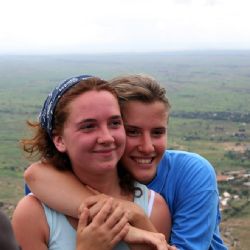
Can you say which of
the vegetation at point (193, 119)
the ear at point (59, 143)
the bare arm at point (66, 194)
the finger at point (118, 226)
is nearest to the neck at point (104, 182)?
the bare arm at point (66, 194)

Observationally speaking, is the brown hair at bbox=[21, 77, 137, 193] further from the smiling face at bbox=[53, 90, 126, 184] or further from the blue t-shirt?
the blue t-shirt

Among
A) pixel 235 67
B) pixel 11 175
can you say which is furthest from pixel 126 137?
pixel 235 67

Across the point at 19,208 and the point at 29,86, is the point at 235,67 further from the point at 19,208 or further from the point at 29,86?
the point at 19,208

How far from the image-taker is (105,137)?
2043mm

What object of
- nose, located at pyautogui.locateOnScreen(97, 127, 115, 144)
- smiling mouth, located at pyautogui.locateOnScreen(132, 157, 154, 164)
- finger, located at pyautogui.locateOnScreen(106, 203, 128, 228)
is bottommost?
finger, located at pyautogui.locateOnScreen(106, 203, 128, 228)

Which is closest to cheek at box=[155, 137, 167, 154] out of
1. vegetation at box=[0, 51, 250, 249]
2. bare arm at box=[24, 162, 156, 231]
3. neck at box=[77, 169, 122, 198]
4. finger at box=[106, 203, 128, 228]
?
neck at box=[77, 169, 122, 198]

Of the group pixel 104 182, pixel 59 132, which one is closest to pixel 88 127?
pixel 59 132

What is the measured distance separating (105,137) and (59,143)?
224 mm

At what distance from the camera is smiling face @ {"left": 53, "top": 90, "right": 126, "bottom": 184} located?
2.05 metres

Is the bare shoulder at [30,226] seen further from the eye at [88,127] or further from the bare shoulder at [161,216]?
the bare shoulder at [161,216]

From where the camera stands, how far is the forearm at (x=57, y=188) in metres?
2.06

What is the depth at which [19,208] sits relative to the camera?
2.03 metres

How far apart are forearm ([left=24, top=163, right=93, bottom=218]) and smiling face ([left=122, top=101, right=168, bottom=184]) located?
1.00 feet

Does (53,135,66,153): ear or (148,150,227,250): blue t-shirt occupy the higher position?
(53,135,66,153): ear
